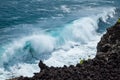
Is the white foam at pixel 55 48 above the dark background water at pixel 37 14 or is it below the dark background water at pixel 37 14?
below

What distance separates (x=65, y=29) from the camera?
40906mm

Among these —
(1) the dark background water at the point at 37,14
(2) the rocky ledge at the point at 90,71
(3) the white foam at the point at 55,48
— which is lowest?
(2) the rocky ledge at the point at 90,71

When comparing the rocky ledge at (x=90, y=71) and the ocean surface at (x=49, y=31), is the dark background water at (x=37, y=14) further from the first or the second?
the rocky ledge at (x=90, y=71)

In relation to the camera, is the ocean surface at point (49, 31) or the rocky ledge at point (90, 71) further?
the ocean surface at point (49, 31)

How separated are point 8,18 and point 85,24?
9995mm

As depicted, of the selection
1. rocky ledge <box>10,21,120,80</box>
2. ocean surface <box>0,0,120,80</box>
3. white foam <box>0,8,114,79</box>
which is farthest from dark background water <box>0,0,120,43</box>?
rocky ledge <box>10,21,120,80</box>

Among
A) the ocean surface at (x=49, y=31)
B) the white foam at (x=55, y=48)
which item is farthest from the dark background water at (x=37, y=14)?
the white foam at (x=55, y=48)

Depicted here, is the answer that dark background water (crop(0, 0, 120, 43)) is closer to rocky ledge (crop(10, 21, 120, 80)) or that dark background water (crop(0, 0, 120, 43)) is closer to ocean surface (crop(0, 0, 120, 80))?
ocean surface (crop(0, 0, 120, 80))

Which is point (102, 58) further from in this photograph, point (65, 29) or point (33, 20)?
point (33, 20)

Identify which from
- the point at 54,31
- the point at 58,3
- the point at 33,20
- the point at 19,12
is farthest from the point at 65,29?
the point at 58,3

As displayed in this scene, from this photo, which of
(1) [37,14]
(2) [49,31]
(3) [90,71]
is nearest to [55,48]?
(2) [49,31]

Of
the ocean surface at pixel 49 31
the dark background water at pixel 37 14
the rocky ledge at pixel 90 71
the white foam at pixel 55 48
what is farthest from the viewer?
the dark background water at pixel 37 14

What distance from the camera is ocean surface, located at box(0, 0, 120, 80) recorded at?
28.8m

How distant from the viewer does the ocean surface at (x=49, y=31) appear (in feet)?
94.4
